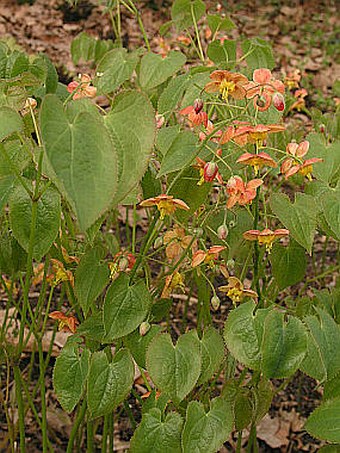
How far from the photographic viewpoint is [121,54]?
1257 millimetres

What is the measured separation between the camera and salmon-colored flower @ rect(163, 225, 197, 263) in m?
1.08

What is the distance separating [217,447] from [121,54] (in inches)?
27.0

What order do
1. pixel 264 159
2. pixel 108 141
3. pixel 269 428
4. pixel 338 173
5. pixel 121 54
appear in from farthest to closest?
pixel 269 428 < pixel 121 54 < pixel 338 173 < pixel 264 159 < pixel 108 141

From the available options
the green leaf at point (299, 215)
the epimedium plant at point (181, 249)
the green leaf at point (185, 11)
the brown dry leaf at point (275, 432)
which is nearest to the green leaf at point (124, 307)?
the epimedium plant at point (181, 249)

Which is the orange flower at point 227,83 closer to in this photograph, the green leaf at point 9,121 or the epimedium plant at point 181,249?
the epimedium plant at point 181,249

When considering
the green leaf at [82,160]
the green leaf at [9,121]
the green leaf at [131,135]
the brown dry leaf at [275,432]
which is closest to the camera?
the green leaf at [82,160]

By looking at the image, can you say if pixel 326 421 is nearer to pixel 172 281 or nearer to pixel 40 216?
pixel 172 281

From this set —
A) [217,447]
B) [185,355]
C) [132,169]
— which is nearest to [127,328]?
[185,355]

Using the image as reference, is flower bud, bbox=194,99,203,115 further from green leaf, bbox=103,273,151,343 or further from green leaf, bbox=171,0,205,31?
green leaf, bbox=171,0,205,31

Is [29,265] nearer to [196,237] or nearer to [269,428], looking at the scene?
[196,237]

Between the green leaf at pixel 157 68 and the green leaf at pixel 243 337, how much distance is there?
1.50 ft

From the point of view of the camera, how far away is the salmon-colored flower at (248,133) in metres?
0.93

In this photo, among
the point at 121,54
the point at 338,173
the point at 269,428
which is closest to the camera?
the point at 338,173

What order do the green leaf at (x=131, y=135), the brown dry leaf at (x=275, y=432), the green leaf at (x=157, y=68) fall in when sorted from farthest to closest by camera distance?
the brown dry leaf at (x=275, y=432) < the green leaf at (x=157, y=68) < the green leaf at (x=131, y=135)
